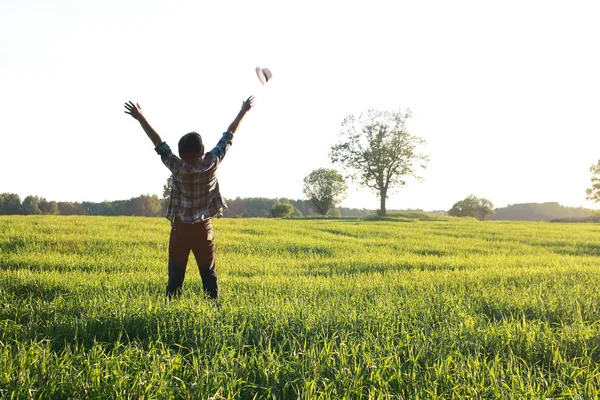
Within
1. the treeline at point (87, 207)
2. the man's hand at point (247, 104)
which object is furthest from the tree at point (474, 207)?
the man's hand at point (247, 104)

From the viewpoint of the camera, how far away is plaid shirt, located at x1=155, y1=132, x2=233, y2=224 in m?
5.19

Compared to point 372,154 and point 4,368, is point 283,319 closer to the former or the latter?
point 4,368

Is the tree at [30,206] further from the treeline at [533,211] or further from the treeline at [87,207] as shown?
the treeline at [533,211]

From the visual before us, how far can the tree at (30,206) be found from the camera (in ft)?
308

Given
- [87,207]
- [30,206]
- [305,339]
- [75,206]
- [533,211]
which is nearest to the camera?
[305,339]

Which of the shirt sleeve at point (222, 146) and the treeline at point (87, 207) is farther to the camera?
the treeline at point (87, 207)

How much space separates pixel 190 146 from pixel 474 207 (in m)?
97.5

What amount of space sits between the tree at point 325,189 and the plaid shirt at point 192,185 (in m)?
77.8

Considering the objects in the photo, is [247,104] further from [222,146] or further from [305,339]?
[305,339]

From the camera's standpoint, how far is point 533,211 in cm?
12950

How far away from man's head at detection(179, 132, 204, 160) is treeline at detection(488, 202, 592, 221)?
135 meters

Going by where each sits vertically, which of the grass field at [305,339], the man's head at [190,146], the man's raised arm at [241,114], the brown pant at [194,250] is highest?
the man's raised arm at [241,114]

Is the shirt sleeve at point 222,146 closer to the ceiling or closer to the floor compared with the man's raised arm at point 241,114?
closer to the floor

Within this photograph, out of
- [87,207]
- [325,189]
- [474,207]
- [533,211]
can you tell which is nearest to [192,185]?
[325,189]
